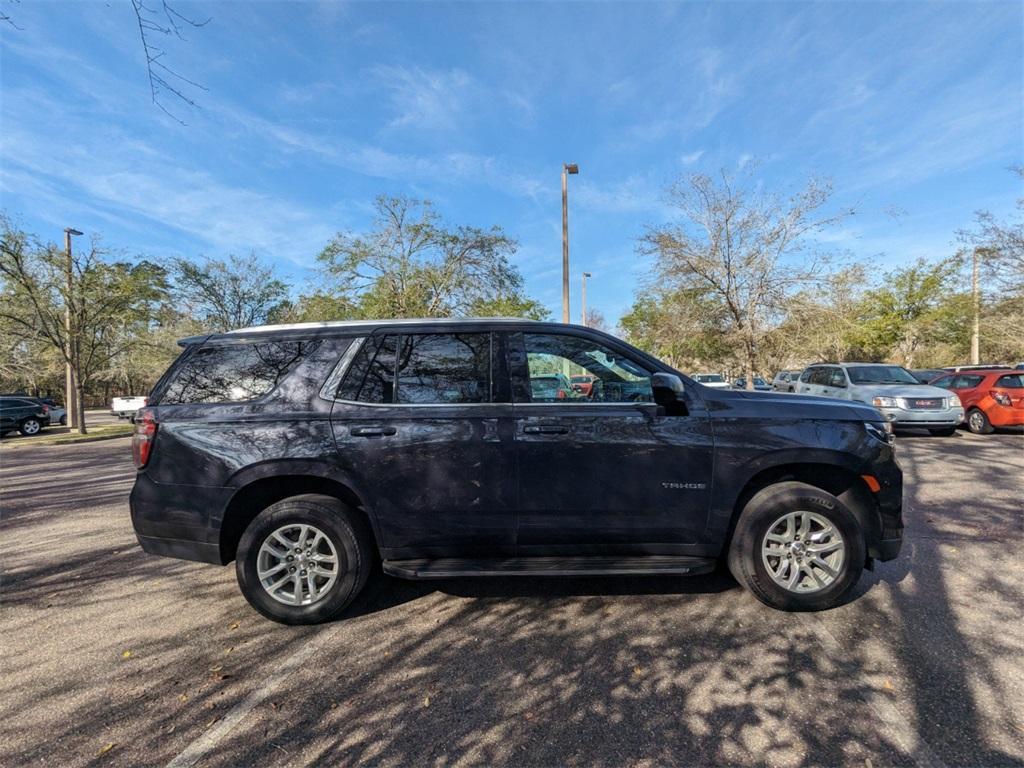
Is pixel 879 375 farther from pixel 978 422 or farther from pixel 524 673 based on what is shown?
pixel 524 673

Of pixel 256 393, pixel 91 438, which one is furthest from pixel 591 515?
pixel 91 438

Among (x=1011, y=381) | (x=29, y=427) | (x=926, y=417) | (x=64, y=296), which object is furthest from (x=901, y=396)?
(x=29, y=427)

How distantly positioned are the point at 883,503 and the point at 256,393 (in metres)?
4.28

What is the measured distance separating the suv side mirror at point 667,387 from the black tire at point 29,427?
27016mm

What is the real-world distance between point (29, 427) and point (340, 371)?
25.7m

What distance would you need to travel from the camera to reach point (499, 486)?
3.24 meters

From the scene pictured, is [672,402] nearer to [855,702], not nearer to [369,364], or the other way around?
[855,702]

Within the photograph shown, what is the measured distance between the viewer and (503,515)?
10.7ft

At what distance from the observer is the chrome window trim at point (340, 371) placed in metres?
3.35

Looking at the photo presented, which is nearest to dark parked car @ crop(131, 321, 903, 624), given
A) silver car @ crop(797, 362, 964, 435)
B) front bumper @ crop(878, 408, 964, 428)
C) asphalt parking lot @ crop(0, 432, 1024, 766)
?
asphalt parking lot @ crop(0, 432, 1024, 766)

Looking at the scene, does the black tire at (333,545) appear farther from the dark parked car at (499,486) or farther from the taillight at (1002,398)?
the taillight at (1002,398)

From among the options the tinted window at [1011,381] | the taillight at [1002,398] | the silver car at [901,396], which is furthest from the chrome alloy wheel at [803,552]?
the tinted window at [1011,381]

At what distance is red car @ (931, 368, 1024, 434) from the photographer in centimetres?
1081

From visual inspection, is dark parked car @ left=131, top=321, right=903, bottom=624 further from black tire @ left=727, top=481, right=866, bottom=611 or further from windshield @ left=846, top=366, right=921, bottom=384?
windshield @ left=846, top=366, right=921, bottom=384
